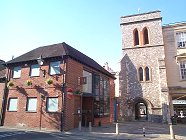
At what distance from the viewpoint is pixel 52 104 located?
1758 centimetres

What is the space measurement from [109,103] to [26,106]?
10753mm

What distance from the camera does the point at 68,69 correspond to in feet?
58.3

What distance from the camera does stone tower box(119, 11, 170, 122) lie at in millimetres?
25828

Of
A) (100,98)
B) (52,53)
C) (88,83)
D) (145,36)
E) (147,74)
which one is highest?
(145,36)

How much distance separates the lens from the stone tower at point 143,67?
25.8 metres

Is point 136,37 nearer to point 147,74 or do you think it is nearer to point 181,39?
point 147,74

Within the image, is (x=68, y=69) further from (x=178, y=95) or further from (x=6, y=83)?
(x=178, y=95)

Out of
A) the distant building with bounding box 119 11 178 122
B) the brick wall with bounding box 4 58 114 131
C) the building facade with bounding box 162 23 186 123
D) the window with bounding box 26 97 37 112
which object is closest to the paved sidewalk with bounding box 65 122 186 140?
the brick wall with bounding box 4 58 114 131

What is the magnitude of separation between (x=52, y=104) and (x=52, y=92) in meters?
1.09

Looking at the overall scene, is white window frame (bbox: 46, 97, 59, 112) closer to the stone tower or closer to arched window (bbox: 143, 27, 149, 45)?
the stone tower

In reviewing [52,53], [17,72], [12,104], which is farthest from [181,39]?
[12,104]

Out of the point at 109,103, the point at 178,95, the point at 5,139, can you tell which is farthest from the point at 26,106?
the point at 178,95

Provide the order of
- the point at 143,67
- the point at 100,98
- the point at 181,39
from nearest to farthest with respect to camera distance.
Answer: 1. the point at 100,98
2. the point at 181,39
3. the point at 143,67

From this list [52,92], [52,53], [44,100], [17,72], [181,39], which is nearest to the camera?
[52,92]
